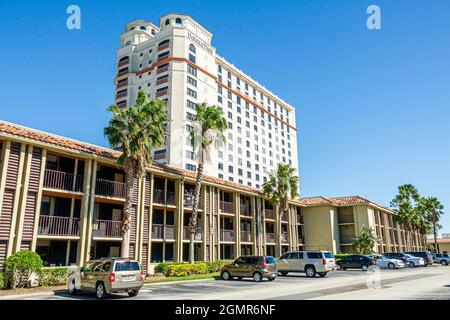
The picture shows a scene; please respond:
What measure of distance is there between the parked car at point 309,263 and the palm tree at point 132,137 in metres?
13.2

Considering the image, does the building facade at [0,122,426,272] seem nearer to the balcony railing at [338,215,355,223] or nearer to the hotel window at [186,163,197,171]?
the balcony railing at [338,215,355,223]

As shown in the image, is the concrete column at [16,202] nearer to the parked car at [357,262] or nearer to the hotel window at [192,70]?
the parked car at [357,262]

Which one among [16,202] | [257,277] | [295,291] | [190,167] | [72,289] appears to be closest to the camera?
[72,289]

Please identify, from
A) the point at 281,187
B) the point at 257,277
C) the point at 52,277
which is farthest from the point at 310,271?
the point at 52,277

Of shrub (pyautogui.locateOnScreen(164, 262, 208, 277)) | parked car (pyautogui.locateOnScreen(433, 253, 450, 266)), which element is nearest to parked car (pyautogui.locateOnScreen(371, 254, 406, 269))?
parked car (pyautogui.locateOnScreen(433, 253, 450, 266))

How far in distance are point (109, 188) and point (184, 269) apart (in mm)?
8222

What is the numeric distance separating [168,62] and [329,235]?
140 feet

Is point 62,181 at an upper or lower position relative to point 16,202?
upper

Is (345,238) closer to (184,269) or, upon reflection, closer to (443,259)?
(443,259)

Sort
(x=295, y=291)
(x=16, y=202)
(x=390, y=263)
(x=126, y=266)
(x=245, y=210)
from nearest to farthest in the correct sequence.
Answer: (x=126, y=266) < (x=295, y=291) < (x=16, y=202) < (x=390, y=263) < (x=245, y=210)

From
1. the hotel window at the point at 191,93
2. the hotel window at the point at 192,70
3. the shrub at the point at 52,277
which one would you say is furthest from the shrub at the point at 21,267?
the hotel window at the point at 192,70

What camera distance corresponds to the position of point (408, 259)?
4256cm

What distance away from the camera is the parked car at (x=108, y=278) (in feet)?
50.3
